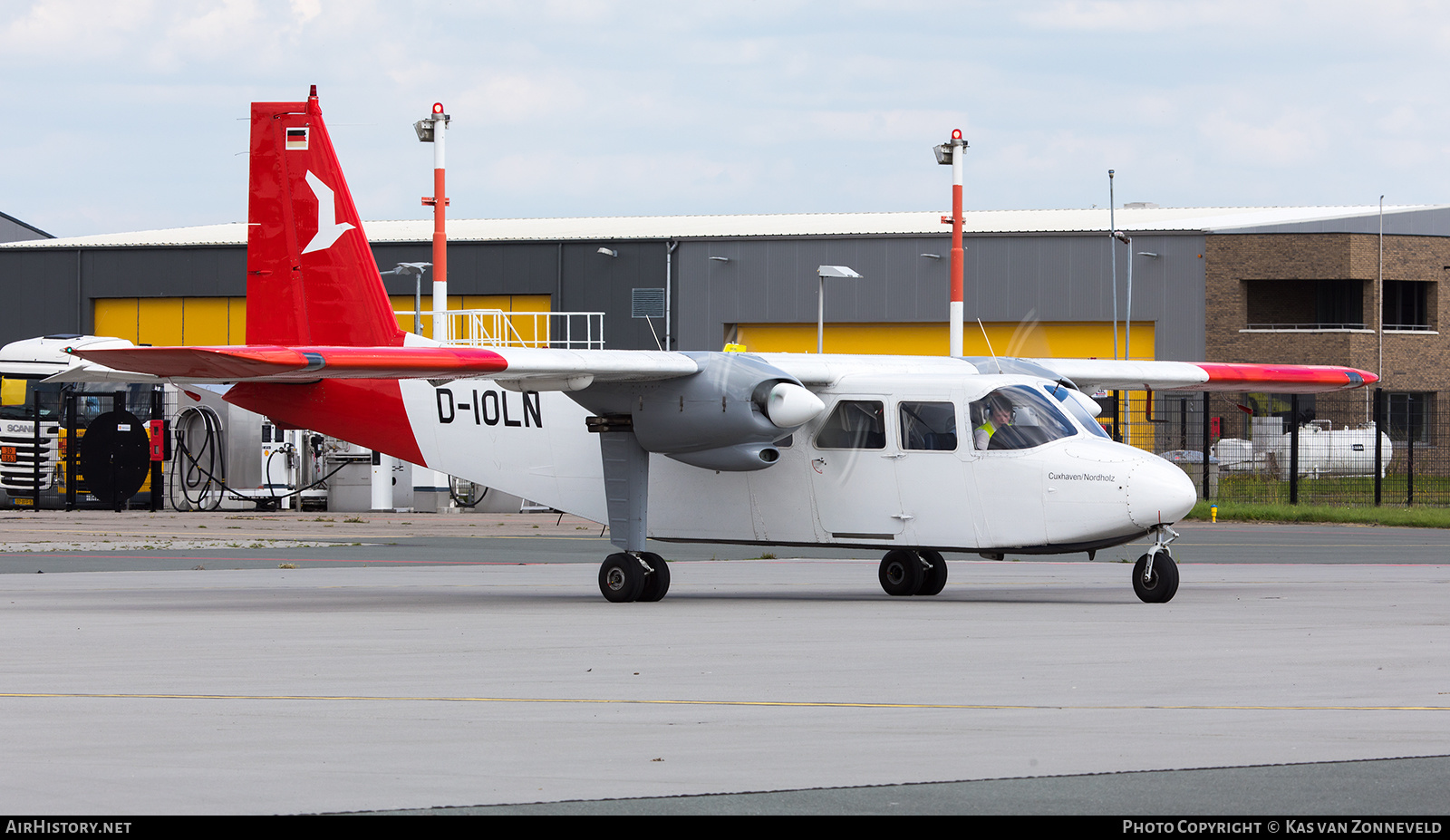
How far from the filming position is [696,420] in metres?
16.0

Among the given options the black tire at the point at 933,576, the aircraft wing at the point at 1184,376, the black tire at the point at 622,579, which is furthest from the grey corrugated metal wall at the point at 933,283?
the black tire at the point at 622,579

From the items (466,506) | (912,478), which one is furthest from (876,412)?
(466,506)

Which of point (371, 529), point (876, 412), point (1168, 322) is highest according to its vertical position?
point (1168, 322)

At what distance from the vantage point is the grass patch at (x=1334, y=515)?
32.0m

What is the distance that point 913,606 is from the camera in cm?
1523

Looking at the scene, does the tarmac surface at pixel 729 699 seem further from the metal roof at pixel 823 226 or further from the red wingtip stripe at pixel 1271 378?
the metal roof at pixel 823 226

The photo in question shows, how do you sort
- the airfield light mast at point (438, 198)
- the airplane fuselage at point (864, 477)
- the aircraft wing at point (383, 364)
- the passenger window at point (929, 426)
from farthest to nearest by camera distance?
the airfield light mast at point (438, 198), the passenger window at point (929, 426), the airplane fuselage at point (864, 477), the aircraft wing at point (383, 364)

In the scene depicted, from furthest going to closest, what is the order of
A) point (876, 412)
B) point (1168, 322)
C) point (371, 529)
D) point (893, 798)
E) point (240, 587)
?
point (1168, 322) → point (371, 529) → point (240, 587) → point (876, 412) → point (893, 798)

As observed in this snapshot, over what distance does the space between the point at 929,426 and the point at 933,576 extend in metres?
1.95

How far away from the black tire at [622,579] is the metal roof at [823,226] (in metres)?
42.9

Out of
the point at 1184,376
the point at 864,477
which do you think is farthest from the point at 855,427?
the point at 1184,376

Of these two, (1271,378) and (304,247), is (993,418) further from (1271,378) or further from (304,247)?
(304,247)

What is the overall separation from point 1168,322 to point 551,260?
2207 centimetres
